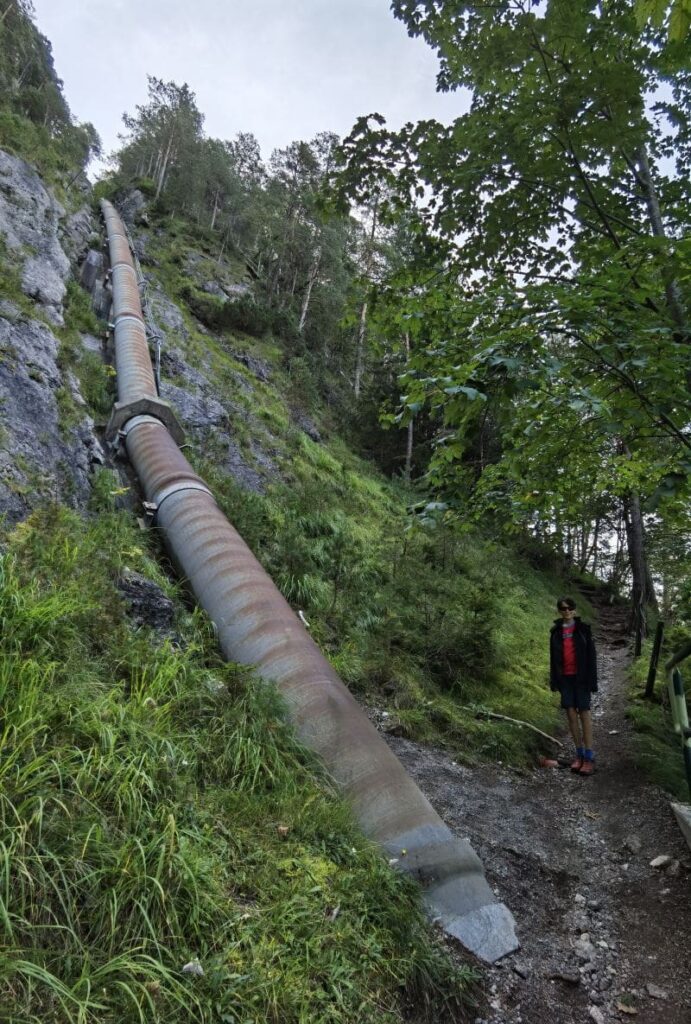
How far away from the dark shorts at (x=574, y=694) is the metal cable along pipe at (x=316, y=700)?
290 cm

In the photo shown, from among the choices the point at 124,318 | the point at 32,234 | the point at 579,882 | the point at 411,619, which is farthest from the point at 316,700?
the point at 32,234

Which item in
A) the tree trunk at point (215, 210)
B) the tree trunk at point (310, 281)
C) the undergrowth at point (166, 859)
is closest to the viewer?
the undergrowth at point (166, 859)

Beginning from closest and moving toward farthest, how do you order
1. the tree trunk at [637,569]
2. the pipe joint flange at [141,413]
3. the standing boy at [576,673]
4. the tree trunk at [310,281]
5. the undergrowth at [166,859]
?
1. the undergrowth at [166,859]
2. the standing boy at [576,673]
3. the pipe joint flange at [141,413]
4. the tree trunk at [637,569]
5. the tree trunk at [310,281]

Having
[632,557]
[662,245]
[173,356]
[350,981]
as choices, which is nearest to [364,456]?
[173,356]

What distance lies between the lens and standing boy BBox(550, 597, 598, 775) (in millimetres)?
5898

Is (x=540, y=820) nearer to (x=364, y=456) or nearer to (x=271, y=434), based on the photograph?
(x=271, y=434)

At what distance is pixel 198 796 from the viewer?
2.98 metres

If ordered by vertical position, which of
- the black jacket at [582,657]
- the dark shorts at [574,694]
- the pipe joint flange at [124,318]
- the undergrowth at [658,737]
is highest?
the pipe joint flange at [124,318]

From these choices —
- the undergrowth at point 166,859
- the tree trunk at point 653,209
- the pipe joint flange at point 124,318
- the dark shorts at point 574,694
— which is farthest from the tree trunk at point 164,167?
the undergrowth at point 166,859

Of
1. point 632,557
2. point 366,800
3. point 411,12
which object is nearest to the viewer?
point 366,800

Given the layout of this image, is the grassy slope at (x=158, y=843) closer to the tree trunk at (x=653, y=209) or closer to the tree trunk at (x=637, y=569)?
the tree trunk at (x=653, y=209)

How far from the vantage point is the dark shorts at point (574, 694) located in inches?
233

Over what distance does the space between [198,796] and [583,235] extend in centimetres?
522

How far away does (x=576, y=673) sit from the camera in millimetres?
6027
